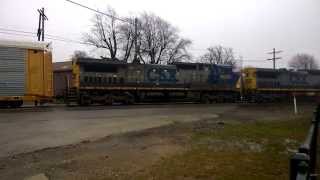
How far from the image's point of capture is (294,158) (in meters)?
3.03

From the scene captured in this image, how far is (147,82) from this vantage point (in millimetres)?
36750

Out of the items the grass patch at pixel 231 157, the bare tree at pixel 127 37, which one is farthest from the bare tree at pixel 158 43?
the grass patch at pixel 231 157

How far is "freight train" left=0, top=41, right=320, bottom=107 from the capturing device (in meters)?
26.3

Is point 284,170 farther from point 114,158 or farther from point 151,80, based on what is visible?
point 151,80

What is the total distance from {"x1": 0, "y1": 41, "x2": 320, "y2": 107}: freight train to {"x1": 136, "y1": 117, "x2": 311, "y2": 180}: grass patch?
621 inches

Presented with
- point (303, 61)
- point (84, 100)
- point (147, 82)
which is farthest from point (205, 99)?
point (303, 61)

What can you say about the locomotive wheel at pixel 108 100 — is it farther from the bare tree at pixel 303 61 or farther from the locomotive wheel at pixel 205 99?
the bare tree at pixel 303 61

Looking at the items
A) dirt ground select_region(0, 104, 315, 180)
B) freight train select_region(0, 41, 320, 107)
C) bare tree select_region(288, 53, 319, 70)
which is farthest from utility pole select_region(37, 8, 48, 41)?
bare tree select_region(288, 53, 319, 70)

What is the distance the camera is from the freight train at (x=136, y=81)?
1037 inches

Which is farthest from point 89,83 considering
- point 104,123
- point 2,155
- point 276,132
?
point 2,155

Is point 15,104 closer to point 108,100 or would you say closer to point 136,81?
point 108,100

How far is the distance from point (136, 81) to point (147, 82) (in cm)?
112

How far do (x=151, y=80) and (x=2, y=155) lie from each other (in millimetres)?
27143

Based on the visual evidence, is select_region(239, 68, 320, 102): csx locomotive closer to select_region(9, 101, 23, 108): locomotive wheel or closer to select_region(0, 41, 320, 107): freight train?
select_region(0, 41, 320, 107): freight train
